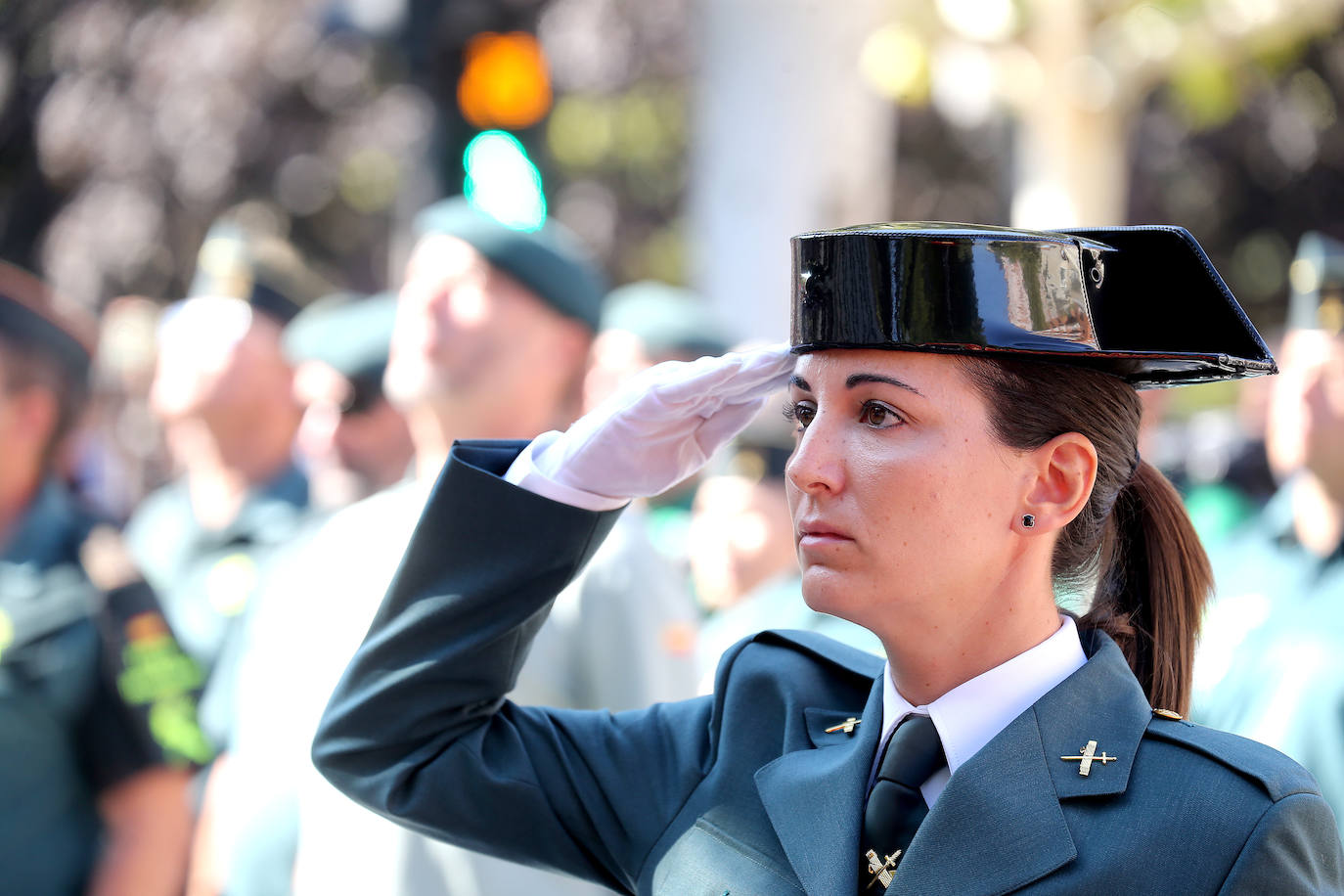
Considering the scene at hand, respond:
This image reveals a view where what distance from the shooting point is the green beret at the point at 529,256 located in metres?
3.73

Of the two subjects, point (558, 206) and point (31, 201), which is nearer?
point (31, 201)

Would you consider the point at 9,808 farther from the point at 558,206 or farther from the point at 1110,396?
the point at 558,206

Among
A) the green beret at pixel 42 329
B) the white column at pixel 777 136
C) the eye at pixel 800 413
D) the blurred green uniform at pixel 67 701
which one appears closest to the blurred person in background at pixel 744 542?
the white column at pixel 777 136

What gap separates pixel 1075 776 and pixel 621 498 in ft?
2.57

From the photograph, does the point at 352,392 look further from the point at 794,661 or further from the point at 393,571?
the point at 794,661

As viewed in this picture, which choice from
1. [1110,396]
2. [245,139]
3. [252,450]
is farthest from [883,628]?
[245,139]

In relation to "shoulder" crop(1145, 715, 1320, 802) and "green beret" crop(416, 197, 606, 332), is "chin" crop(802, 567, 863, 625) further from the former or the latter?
"green beret" crop(416, 197, 606, 332)

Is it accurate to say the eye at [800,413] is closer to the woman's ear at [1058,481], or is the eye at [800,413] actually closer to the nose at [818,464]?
the nose at [818,464]

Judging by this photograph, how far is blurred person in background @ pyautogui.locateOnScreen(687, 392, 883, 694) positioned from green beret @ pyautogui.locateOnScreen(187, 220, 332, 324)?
179 cm

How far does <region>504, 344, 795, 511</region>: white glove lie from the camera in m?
2.35

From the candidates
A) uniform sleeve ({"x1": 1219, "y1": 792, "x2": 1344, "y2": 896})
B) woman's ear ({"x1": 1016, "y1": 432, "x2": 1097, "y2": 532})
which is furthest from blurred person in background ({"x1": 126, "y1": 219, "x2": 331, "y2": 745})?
uniform sleeve ({"x1": 1219, "y1": 792, "x2": 1344, "y2": 896})

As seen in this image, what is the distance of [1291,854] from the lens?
6.15ft

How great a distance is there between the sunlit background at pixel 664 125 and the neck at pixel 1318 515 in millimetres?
2428

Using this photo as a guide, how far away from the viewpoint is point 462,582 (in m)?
2.31
